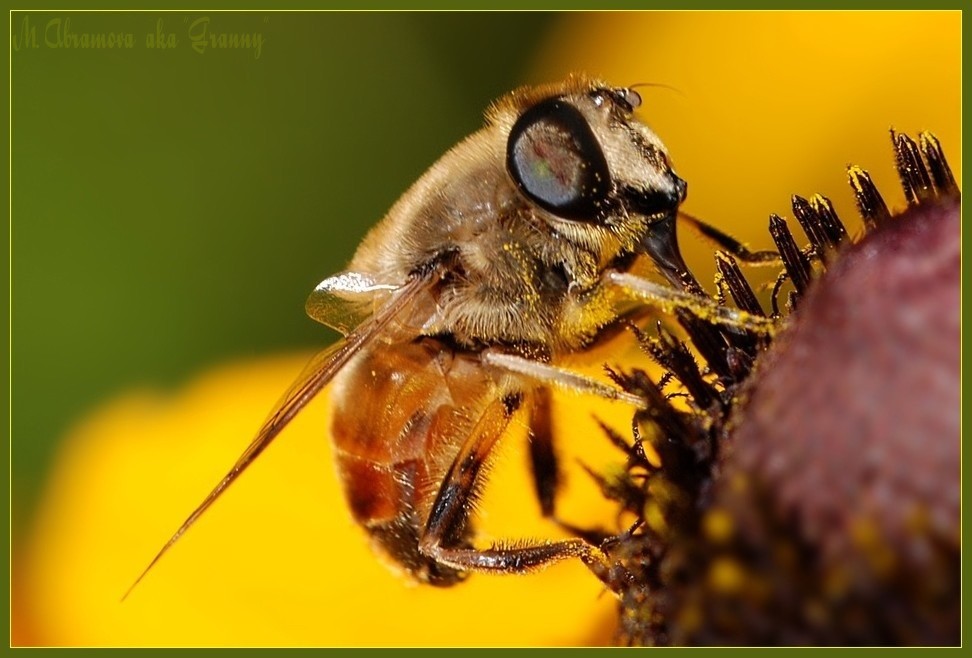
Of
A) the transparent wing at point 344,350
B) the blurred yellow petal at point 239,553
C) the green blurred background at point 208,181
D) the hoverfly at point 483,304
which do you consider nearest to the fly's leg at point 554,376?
the hoverfly at point 483,304

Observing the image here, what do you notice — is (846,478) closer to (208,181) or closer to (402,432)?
(402,432)

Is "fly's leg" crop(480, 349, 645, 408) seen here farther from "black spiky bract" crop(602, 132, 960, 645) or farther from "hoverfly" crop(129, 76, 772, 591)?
"black spiky bract" crop(602, 132, 960, 645)

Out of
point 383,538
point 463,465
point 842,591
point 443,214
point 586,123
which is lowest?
point 383,538

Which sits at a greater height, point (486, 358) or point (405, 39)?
point (405, 39)

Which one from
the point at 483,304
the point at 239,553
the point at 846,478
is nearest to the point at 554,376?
the point at 483,304

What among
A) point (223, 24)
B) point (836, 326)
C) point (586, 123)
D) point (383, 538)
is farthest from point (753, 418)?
point (223, 24)

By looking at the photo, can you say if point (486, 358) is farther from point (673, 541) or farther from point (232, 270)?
point (232, 270)

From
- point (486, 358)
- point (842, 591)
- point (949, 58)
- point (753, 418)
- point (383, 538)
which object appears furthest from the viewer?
point (949, 58)
